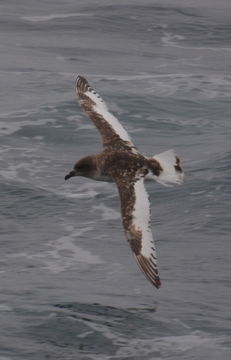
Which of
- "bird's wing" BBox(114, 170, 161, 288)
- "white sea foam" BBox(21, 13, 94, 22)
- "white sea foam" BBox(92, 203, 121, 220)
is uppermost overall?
"bird's wing" BBox(114, 170, 161, 288)

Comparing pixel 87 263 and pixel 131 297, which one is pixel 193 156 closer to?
pixel 87 263

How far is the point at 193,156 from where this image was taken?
79.2ft

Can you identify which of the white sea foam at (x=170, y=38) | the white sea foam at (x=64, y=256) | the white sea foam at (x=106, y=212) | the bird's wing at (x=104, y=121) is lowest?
the white sea foam at (x=106, y=212)

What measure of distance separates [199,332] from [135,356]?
1.16 meters

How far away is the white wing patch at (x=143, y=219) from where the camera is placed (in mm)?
14992

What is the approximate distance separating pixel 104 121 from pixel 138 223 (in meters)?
4.04

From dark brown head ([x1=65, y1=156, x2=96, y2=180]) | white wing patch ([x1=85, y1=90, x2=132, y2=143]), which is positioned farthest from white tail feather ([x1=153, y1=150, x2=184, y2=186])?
white wing patch ([x1=85, y1=90, x2=132, y2=143])

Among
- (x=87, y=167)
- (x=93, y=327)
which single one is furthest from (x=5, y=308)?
(x=87, y=167)

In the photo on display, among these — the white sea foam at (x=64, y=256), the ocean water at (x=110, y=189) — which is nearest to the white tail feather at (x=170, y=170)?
the ocean water at (x=110, y=189)

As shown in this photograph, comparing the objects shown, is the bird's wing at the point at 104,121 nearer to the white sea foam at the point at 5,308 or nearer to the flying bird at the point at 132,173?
the flying bird at the point at 132,173

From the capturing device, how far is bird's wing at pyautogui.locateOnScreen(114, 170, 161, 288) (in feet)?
48.4

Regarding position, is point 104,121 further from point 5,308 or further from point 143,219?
point 5,308

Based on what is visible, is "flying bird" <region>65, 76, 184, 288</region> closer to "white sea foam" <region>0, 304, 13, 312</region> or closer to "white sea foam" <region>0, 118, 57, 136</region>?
"white sea foam" <region>0, 304, 13, 312</region>

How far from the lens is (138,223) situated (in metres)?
15.4
